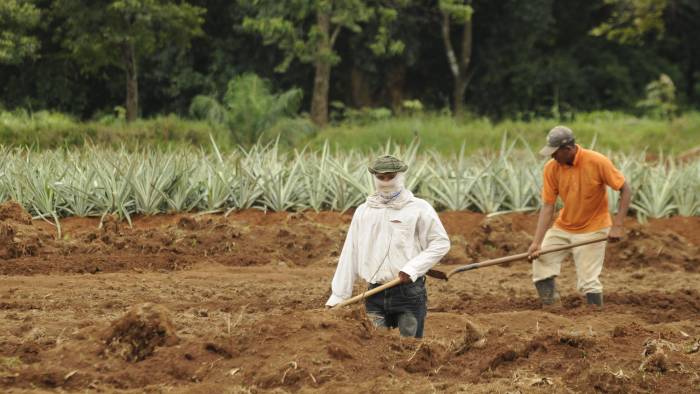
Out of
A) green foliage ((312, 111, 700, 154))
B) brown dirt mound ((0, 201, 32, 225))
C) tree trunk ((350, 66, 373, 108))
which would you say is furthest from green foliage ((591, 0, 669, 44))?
brown dirt mound ((0, 201, 32, 225))

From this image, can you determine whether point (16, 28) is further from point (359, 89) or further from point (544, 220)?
point (544, 220)

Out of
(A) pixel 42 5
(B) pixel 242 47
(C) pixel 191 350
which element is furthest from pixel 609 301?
(B) pixel 242 47

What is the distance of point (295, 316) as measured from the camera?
6.62 m

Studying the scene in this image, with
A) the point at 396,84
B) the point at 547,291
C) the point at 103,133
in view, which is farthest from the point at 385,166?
the point at 396,84

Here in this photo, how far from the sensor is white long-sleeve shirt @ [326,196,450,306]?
6.84 m

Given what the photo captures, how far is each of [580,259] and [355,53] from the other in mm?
22259

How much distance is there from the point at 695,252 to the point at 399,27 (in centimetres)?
2001

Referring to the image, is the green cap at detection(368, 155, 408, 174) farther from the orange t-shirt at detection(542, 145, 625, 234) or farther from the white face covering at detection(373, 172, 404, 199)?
the orange t-shirt at detection(542, 145, 625, 234)

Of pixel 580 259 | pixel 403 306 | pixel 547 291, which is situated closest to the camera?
pixel 403 306

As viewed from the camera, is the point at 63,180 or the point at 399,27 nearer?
the point at 63,180

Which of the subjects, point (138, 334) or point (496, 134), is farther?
point (496, 134)

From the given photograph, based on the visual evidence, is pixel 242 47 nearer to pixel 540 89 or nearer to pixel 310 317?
pixel 540 89

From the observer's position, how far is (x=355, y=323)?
654cm

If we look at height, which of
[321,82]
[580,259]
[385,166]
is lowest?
[321,82]
